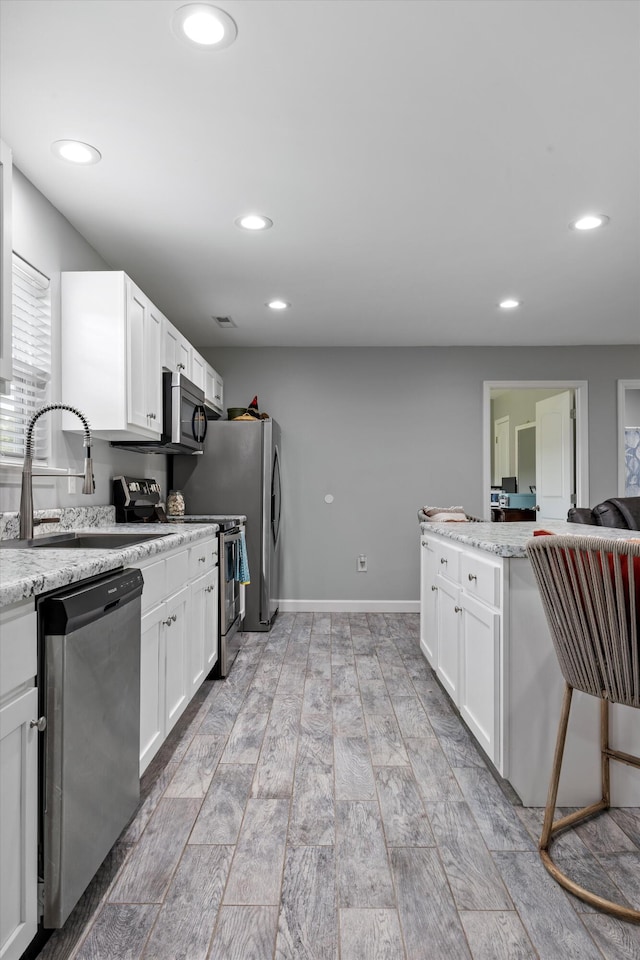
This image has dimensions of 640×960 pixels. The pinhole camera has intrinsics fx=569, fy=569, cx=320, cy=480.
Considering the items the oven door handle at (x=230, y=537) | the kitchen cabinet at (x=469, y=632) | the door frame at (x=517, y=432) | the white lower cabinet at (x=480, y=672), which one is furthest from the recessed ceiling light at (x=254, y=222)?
the door frame at (x=517, y=432)

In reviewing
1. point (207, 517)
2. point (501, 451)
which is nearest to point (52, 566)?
point (207, 517)

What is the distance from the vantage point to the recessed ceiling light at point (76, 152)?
7.21ft

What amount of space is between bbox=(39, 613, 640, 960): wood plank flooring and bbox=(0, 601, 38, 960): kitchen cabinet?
9.8 inches

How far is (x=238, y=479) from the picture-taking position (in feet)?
15.0

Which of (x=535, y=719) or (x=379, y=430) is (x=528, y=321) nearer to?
(x=379, y=430)

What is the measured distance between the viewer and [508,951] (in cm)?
132

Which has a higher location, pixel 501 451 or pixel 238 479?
pixel 501 451

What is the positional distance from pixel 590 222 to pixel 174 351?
2.52 metres

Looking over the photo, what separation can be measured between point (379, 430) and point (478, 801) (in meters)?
3.65

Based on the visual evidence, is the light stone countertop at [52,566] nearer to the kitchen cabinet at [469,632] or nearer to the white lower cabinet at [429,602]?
the kitchen cabinet at [469,632]

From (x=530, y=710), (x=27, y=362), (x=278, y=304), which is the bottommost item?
(x=530, y=710)

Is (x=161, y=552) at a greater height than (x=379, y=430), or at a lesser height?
lesser

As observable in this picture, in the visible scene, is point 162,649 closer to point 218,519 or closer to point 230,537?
point 230,537

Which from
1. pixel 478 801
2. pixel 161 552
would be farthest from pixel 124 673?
pixel 478 801
